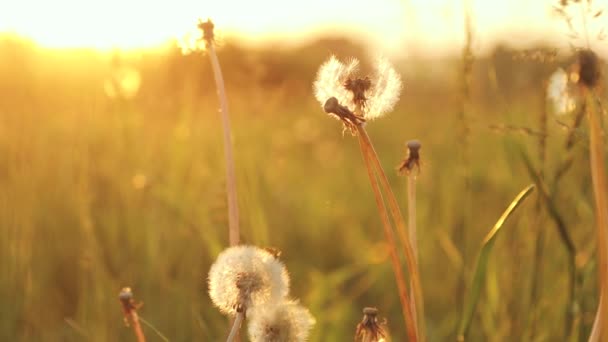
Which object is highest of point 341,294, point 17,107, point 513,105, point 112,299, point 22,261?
point 17,107

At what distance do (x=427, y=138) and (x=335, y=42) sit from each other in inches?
173

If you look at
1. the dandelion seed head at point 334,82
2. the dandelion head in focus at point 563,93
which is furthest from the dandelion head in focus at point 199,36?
the dandelion head in focus at point 563,93

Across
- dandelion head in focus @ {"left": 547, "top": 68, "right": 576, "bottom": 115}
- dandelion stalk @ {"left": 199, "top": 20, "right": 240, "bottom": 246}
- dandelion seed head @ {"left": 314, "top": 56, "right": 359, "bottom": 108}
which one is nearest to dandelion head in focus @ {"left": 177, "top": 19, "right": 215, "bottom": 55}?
dandelion stalk @ {"left": 199, "top": 20, "right": 240, "bottom": 246}

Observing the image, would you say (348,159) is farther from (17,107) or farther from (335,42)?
(335,42)

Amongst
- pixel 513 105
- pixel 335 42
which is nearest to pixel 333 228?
pixel 513 105

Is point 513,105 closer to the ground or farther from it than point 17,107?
closer to the ground

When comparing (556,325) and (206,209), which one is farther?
(206,209)

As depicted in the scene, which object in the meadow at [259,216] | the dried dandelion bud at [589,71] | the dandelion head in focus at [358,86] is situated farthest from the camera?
the meadow at [259,216]

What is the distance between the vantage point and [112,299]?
2174mm

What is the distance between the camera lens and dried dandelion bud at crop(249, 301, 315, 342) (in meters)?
1.03

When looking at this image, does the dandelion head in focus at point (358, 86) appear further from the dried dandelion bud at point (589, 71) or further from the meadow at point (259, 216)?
the dried dandelion bud at point (589, 71)

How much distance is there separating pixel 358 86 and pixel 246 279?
328 mm

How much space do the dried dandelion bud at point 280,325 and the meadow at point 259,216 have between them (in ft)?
0.88

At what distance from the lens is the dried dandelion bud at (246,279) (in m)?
1.02
